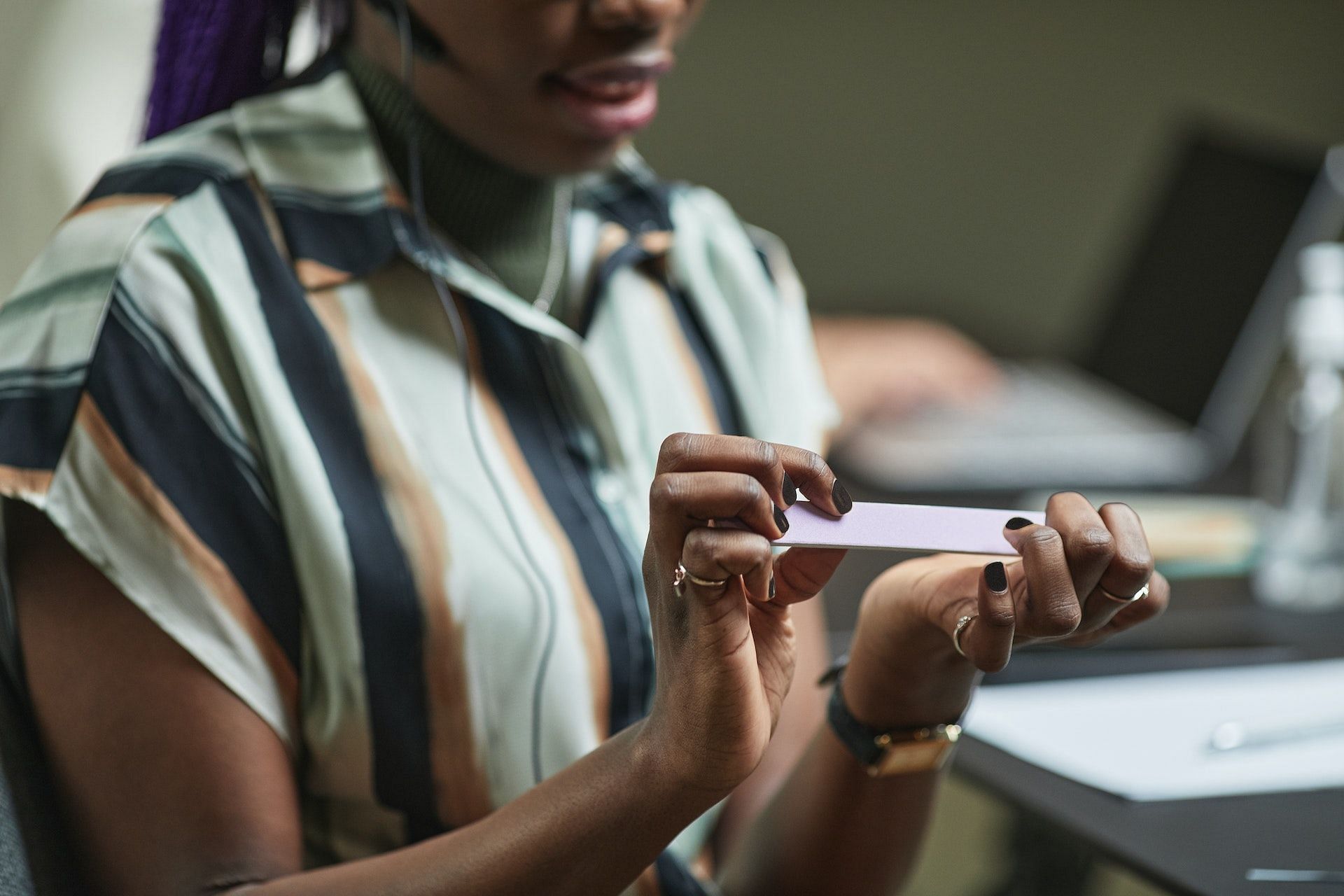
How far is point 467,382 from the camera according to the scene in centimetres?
75

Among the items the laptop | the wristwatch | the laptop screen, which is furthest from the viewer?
the laptop screen

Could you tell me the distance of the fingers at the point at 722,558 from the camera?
490 millimetres

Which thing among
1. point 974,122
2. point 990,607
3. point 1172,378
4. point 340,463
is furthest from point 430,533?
point 974,122

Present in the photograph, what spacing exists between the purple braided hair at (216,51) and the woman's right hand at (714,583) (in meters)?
0.48

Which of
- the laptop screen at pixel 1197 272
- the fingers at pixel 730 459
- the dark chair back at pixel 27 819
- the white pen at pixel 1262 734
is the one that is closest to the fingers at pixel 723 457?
the fingers at pixel 730 459

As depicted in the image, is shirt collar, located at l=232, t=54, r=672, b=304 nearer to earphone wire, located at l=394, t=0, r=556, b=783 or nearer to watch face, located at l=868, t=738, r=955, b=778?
earphone wire, located at l=394, t=0, r=556, b=783

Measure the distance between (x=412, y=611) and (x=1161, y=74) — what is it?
5.86 feet

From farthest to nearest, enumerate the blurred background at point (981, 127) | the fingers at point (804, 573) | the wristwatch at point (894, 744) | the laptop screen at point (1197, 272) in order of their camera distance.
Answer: the blurred background at point (981, 127), the laptop screen at point (1197, 272), the wristwatch at point (894, 744), the fingers at point (804, 573)

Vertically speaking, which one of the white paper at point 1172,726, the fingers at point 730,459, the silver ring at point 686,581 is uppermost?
the fingers at point 730,459

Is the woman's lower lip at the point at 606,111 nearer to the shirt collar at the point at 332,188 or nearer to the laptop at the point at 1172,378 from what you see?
the shirt collar at the point at 332,188

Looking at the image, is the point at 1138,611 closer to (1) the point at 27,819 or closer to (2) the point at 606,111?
(2) the point at 606,111

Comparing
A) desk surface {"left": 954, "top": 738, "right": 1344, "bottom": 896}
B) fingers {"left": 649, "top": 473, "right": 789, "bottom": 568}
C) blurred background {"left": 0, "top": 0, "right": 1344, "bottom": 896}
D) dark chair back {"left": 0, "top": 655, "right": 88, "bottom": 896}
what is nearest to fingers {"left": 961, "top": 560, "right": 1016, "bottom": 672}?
fingers {"left": 649, "top": 473, "right": 789, "bottom": 568}

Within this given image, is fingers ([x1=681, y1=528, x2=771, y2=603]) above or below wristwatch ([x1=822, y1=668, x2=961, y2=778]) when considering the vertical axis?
above

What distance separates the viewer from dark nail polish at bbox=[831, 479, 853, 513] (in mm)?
536
